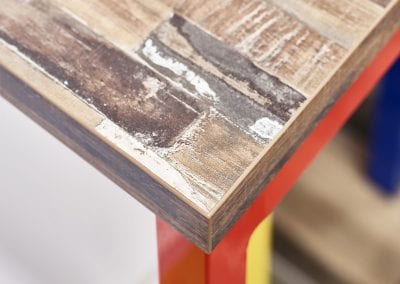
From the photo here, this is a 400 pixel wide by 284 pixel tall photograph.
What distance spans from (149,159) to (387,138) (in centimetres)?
52

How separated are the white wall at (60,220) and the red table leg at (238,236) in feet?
0.05

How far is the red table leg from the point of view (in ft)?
1.46

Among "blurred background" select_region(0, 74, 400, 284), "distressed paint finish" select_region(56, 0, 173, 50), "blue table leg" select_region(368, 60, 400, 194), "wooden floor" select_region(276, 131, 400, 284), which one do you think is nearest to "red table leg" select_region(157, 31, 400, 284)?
"blurred background" select_region(0, 74, 400, 284)

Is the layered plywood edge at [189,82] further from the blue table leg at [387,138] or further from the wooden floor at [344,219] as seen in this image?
the wooden floor at [344,219]

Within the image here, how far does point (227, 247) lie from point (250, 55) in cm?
12

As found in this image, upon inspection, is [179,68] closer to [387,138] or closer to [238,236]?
[238,236]

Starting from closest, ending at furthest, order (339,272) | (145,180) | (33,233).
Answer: (145,180) → (33,233) → (339,272)

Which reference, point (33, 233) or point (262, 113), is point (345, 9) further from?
point (33, 233)

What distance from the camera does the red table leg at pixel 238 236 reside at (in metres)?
0.45

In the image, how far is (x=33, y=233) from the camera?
526 millimetres

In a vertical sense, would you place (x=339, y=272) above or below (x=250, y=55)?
below

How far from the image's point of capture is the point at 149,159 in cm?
42

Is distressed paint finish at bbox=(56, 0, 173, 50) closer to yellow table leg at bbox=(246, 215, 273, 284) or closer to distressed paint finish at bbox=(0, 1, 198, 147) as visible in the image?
distressed paint finish at bbox=(0, 1, 198, 147)

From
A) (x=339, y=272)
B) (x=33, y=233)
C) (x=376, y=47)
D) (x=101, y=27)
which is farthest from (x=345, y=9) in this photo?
(x=339, y=272)
